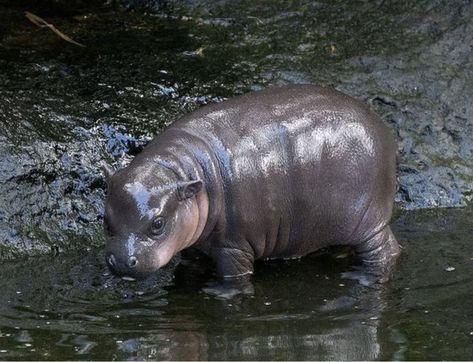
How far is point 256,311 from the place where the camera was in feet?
23.6

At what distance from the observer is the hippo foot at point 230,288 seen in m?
7.52

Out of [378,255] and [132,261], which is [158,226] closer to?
[132,261]

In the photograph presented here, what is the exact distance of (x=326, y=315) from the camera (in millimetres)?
7074

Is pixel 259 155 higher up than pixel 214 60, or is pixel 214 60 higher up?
pixel 214 60

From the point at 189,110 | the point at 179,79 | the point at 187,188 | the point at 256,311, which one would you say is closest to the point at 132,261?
the point at 187,188

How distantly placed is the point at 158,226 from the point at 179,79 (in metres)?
2.66

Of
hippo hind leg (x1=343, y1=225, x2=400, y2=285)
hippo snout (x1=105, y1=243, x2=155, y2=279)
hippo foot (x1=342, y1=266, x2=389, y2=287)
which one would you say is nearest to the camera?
hippo snout (x1=105, y1=243, x2=155, y2=279)

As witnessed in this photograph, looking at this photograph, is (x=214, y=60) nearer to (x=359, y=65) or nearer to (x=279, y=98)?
(x=359, y=65)

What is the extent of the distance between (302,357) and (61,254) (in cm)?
245

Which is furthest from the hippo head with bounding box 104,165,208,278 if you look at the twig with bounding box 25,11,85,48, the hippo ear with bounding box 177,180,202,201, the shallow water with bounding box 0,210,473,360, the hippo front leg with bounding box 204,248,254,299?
the twig with bounding box 25,11,85,48

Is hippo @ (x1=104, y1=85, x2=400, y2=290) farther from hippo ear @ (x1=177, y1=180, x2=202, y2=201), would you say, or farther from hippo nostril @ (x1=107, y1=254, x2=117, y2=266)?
hippo nostril @ (x1=107, y1=254, x2=117, y2=266)

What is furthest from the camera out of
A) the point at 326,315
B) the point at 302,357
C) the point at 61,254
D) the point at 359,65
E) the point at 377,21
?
the point at 377,21

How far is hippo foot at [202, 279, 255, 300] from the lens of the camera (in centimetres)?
752

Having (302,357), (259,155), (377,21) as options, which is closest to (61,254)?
(259,155)
